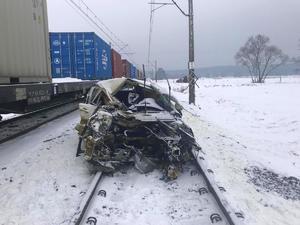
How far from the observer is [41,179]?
22.8ft

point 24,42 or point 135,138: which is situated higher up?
point 24,42

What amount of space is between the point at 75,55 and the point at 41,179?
1567 centimetres

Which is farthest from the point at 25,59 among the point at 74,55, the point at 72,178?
the point at 74,55

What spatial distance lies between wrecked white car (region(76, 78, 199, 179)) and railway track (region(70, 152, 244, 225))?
26 centimetres

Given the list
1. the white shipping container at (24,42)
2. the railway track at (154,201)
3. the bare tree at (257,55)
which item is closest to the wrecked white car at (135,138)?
the railway track at (154,201)

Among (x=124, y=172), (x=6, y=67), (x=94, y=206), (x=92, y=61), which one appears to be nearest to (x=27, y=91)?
(x=6, y=67)

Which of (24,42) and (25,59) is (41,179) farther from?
(24,42)

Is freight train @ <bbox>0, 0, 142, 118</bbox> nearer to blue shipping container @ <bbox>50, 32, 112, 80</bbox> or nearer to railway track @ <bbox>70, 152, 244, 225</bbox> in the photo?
railway track @ <bbox>70, 152, 244, 225</bbox>

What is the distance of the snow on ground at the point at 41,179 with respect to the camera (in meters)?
5.60

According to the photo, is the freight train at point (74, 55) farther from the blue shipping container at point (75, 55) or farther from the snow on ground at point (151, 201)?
the snow on ground at point (151, 201)

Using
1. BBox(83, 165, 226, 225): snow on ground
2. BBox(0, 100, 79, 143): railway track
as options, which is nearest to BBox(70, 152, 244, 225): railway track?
BBox(83, 165, 226, 225): snow on ground

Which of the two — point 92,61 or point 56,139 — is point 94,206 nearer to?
point 56,139

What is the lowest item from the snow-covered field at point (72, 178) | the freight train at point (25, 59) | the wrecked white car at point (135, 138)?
the snow-covered field at point (72, 178)

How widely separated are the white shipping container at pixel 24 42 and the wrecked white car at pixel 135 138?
1652mm
